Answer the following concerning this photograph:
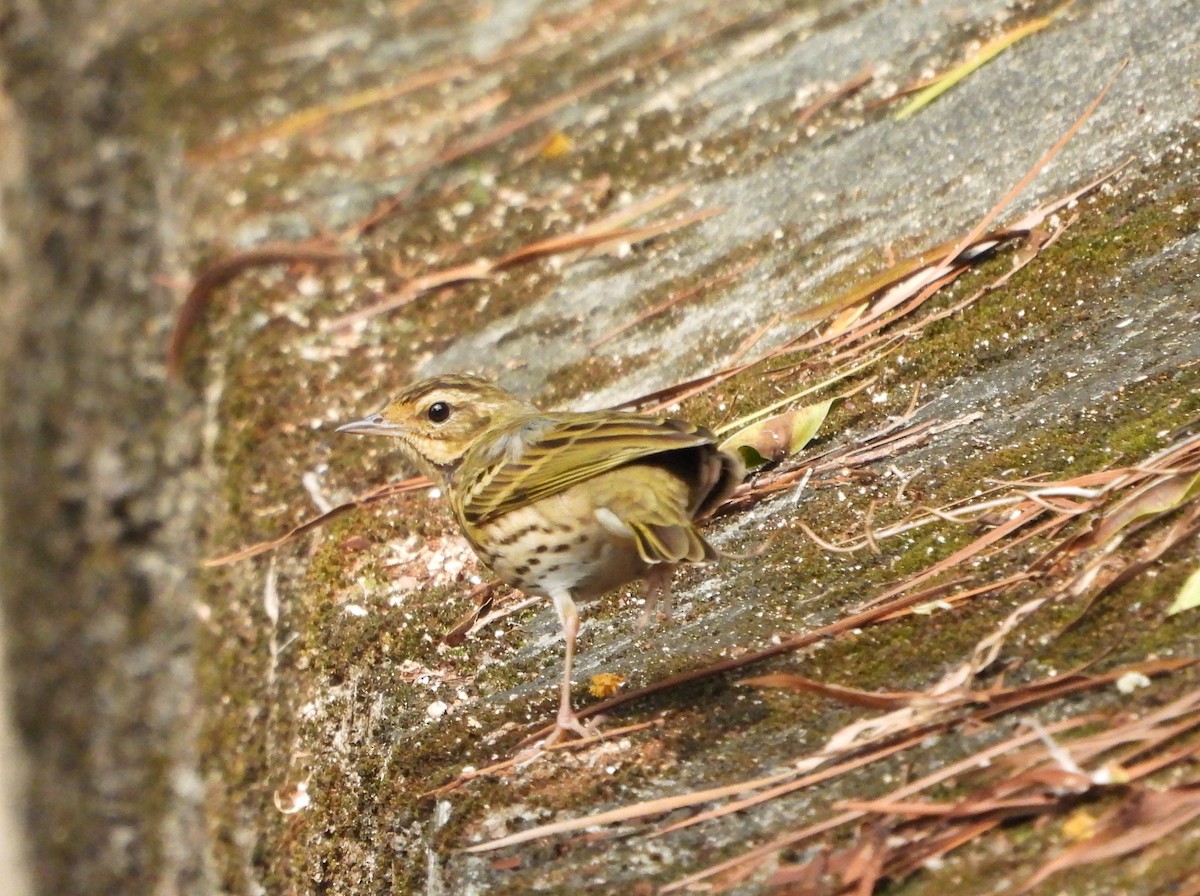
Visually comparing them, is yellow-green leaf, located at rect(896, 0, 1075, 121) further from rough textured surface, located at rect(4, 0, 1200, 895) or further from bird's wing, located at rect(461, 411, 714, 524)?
bird's wing, located at rect(461, 411, 714, 524)

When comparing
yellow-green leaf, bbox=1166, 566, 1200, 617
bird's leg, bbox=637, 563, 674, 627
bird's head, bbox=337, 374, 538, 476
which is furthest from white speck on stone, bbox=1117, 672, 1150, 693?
bird's head, bbox=337, 374, 538, 476

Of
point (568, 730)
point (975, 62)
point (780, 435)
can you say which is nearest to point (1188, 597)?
point (568, 730)

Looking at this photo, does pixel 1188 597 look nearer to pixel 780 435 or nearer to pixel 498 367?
pixel 780 435

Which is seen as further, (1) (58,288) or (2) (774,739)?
(1) (58,288)

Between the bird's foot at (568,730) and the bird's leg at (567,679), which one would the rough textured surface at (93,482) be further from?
the bird's foot at (568,730)

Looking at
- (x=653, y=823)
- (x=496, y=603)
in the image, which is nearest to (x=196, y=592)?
(x=496, y=603)

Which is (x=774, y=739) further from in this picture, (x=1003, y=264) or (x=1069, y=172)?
(x=1069, y=172)

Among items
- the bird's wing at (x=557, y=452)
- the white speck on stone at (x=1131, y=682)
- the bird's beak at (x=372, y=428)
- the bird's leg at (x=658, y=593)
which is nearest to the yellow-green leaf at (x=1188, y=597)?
the white speck on stone at (x=1131, y=682)
